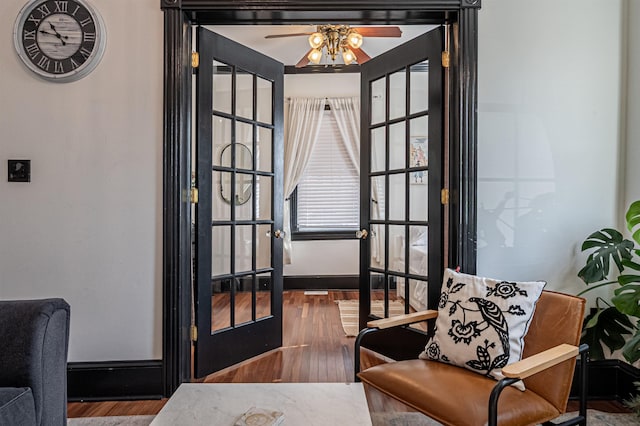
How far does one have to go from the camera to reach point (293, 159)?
5.48m

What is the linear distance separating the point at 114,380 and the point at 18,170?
50.2 inches

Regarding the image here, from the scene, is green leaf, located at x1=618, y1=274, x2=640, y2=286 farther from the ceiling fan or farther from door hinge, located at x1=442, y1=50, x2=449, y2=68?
the ceiling fan

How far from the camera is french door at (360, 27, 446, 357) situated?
2533 millimetres

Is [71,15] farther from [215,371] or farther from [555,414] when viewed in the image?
[555,414]

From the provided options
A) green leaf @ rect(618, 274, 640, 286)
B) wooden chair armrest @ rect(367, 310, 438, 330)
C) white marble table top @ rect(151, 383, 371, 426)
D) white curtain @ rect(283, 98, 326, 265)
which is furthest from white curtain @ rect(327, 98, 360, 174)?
white marble table top @ rect(151, 383, 371, 426)

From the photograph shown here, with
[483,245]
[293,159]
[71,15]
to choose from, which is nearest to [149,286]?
[71,15]

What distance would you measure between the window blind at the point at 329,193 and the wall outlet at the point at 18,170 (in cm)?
360

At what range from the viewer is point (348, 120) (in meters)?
5.51

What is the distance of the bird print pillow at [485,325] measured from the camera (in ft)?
5.48

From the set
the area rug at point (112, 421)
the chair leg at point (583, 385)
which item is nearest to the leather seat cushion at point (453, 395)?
the chair leg at point (583, 385)

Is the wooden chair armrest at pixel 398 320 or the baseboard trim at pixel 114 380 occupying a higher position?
the wooden chair armrest at pixel 398 320

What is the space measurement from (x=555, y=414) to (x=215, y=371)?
6.31 ft

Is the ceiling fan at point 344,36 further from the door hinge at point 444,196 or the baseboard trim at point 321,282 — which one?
the baseboard trim at point 321,282

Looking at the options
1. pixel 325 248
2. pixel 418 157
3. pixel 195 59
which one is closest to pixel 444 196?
pixel 418 157
